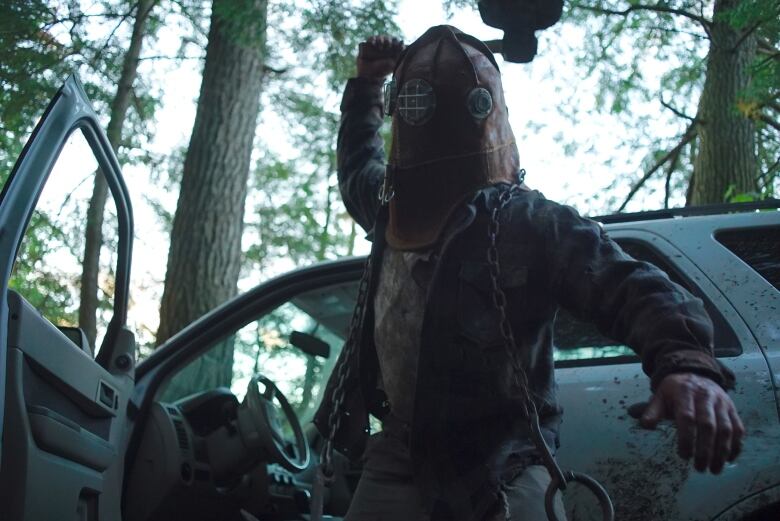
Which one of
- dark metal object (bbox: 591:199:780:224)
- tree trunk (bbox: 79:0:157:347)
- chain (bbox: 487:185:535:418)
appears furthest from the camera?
tree trunk (bbox: 79:0:157:347)

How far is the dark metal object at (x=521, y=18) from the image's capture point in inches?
115

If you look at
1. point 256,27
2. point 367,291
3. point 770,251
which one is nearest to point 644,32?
point 256,27

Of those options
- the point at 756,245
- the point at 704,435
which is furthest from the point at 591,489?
the point at 756,245

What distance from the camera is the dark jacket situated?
227 cm

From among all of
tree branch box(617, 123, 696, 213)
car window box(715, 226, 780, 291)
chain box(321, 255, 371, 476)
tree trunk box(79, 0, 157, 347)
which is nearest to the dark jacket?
chain box(321, 255, 371, 476)

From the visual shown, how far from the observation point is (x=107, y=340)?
3.38 m

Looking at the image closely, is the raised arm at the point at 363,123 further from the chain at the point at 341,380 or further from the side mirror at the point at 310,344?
the side mirror at the point at 310,344

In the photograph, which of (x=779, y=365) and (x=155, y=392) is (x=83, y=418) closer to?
(x=155, y=392)

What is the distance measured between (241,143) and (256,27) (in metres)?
0.96

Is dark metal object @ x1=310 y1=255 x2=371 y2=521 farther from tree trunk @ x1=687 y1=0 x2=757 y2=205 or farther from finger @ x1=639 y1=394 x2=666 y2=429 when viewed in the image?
tree trunk @ x1=687 y1=0 x2=757 y2=205

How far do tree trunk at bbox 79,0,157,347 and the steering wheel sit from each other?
5.80 m

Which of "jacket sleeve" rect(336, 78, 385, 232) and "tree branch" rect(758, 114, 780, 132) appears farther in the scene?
"tree branch" rect(758, 114, 780, 132)

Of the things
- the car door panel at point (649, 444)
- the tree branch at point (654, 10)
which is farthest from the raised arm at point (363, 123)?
the tree branch at point (654, 10)

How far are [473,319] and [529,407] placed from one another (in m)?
A: 0.31
